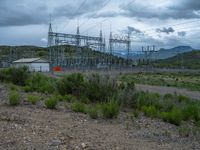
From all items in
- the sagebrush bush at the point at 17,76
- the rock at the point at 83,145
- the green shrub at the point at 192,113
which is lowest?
the green shrub at the point at 192,113

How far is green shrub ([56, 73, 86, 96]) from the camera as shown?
1992cm

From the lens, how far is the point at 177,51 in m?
117

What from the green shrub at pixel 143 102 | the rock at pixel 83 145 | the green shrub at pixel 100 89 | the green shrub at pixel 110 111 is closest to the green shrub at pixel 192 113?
the green shrub at pixel 143 102

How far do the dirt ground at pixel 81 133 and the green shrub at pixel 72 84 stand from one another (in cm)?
651

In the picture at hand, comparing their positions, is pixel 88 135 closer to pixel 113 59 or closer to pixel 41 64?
pixel 41 64

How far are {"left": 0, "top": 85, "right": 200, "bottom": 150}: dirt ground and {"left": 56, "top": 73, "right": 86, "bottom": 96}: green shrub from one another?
256 inches

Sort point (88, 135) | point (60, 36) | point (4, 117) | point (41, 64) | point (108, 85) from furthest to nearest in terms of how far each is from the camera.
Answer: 1. point (41, 64)
2. point (60, 36)
3. point (108, 85)
4. point (4, 117)
5. point (88, 135)

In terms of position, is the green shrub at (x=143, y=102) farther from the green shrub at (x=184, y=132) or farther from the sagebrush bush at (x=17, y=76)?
the sagebrush bush at (x=17, y=76)

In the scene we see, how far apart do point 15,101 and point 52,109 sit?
1563 millimetres

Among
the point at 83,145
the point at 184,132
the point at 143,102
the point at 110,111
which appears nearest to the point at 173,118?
the point at 110,111

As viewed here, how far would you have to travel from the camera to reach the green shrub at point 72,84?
19.9 metres

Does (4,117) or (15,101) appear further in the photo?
(15,101)

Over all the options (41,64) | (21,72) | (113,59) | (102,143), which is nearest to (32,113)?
(102,143)

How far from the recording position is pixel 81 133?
973 centimetres
